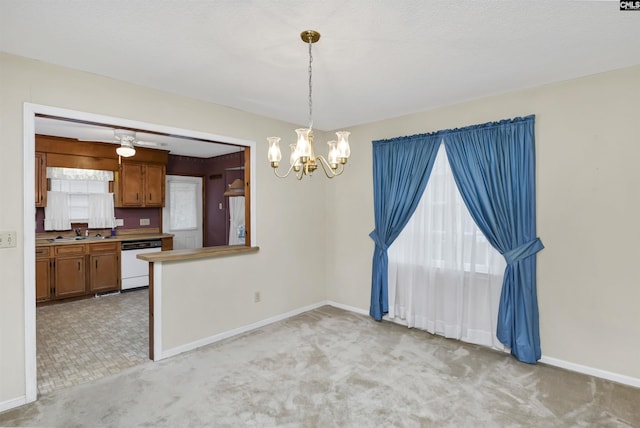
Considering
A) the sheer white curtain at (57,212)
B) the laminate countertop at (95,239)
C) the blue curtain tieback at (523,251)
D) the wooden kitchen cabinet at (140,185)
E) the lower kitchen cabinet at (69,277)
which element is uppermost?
the wooden kitchen cabinet at (140,185)

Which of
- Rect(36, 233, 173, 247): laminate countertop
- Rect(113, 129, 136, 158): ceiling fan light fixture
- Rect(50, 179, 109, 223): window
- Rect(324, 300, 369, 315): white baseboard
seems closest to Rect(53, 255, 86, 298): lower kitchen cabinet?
Rect(36, 233, 173, 247): laminate countertop

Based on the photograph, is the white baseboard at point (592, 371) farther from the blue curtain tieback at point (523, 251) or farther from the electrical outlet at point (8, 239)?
the electrical outlet at point (8, 239)

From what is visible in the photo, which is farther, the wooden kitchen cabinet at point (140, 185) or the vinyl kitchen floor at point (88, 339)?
the wooden kitchen cabinet at point (140, 185)

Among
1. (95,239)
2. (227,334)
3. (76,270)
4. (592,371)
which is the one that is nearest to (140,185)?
(95,239)

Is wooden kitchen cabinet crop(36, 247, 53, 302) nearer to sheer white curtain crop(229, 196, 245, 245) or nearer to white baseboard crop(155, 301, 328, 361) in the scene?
sheer white curtain crop(229, 196, 245, 245)

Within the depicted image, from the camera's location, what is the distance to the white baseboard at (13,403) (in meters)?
2.32

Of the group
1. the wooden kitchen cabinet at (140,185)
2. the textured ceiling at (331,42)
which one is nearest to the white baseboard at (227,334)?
the textured ceiling at (331,42)

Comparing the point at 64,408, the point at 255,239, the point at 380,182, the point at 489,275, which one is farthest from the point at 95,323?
the point at 489,275

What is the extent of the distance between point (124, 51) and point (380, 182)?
297cm

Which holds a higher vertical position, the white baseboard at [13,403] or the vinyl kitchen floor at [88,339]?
the white baseboard at [13,403]

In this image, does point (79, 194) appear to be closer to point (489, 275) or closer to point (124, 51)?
point (124, 51)

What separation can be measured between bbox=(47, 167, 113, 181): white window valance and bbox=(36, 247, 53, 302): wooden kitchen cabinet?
1317 mm

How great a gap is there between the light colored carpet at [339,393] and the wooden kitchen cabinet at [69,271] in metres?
3.03

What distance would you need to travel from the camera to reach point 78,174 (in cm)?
559
